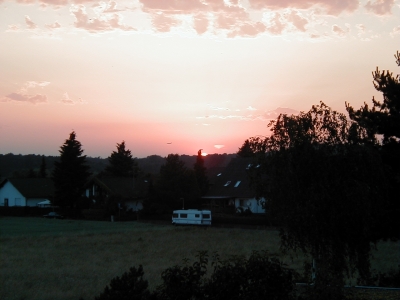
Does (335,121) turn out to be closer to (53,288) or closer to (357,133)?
(357,133)

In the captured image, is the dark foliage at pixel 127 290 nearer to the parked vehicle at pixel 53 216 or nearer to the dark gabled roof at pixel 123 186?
the dark gabled roof at pixel 123 186

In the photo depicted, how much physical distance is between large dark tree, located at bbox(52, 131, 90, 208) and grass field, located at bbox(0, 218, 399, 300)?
28080 millimetres

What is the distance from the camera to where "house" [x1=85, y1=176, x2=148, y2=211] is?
71.7 meters

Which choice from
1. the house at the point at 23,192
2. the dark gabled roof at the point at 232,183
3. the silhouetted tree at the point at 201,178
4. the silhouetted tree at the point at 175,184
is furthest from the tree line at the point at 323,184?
the house at the point at 23,192

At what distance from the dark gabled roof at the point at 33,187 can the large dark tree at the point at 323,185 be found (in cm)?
7377

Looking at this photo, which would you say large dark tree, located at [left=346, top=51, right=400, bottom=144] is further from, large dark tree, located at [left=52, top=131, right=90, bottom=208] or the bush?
large dark tree, located at [left=52, top=131, right=90, bottom=208]

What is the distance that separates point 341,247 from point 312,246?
699 mm

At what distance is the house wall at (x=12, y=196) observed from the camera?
82750 mm

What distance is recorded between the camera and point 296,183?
1173cm

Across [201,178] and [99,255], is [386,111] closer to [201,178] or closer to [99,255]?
[99,255]

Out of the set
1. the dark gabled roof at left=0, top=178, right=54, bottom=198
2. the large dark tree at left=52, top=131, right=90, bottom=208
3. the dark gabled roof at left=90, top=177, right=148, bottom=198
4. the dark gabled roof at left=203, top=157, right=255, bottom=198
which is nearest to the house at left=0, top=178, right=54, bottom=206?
the dark gabled roof at left=0, top=178, right=54, bottom=198

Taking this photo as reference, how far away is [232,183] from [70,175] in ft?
79.6

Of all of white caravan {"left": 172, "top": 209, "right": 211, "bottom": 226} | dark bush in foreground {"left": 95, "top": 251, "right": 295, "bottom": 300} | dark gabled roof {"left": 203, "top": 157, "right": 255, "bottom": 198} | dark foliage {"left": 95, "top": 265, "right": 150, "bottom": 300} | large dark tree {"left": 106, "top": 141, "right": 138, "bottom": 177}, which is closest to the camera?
dark foliage {"left": 95, "top": 265, "right": 150, "bottom": 300}

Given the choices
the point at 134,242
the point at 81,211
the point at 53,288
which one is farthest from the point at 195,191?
the point at 53,288
